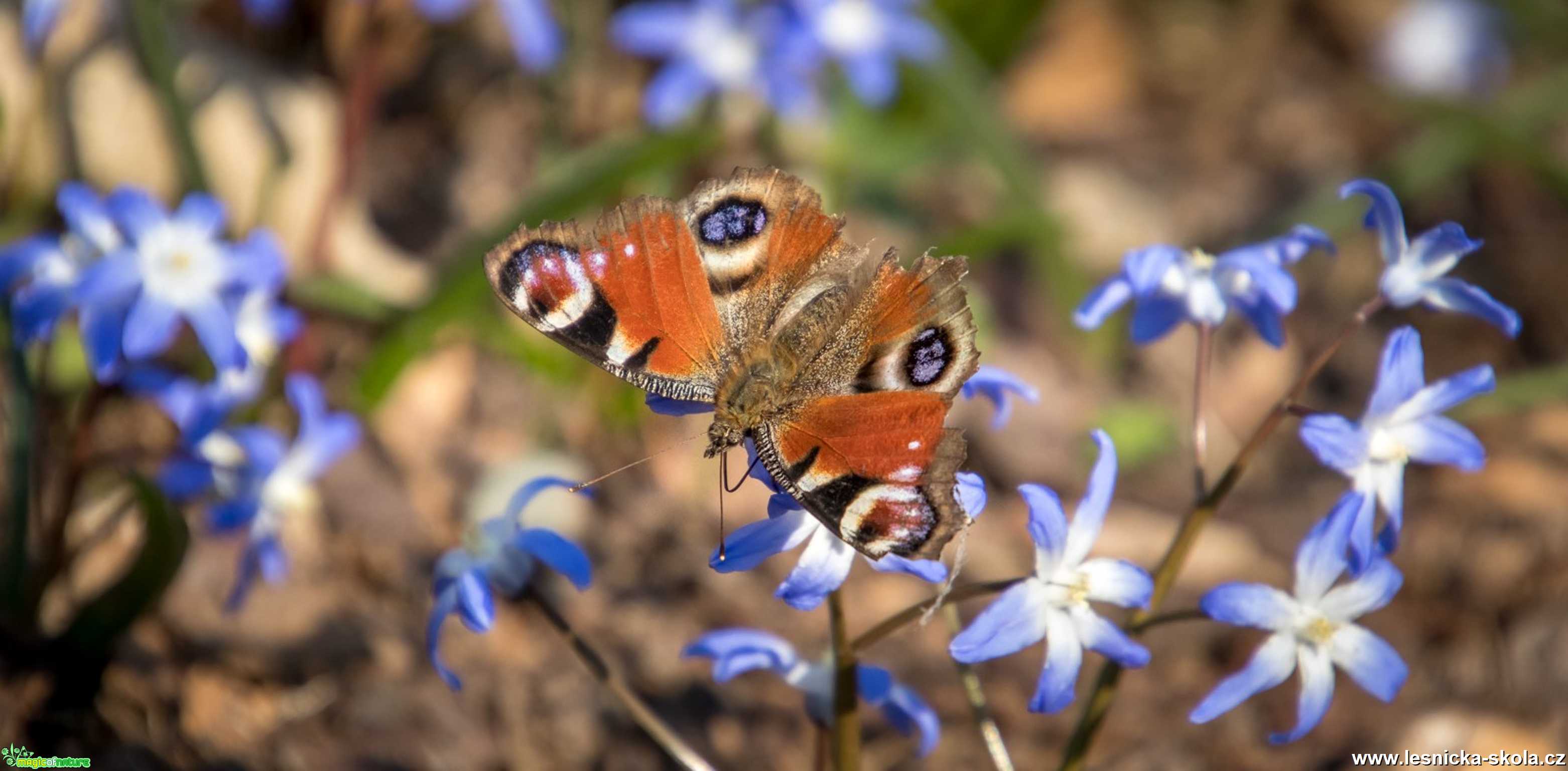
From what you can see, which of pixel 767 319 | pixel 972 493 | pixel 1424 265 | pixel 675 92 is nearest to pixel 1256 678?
pixel 972 493

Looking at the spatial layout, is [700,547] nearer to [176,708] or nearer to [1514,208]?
[176,708]

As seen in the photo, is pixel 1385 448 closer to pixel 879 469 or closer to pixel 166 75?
pixel 879 469

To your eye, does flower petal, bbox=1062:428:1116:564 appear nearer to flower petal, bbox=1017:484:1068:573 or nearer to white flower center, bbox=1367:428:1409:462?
flower petal, bbox=1017:484:1068:573

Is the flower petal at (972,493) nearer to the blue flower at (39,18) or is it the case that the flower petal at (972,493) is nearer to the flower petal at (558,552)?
the flower petal at (558,552)

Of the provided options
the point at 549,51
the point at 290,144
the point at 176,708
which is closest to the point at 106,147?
the point at 290,144

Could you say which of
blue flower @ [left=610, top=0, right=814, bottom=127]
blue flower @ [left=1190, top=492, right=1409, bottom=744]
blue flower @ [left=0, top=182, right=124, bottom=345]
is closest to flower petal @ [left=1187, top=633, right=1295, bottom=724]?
blue flower @ [left=1190, top=492, right=1409, bottom=744]

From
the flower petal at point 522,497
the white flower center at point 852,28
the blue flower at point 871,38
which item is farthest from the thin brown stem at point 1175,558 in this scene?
the white flower center at point 852,28
